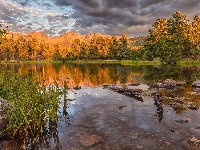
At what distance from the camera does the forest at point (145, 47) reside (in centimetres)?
7706

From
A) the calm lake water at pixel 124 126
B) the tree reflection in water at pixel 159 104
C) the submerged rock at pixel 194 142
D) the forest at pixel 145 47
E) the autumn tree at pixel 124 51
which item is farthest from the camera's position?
the autumn tree at pixel 124 51

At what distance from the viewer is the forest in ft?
253

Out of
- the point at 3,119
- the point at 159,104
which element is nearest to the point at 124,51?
the point at 159,104

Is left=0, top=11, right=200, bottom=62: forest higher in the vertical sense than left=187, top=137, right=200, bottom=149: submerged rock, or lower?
higher

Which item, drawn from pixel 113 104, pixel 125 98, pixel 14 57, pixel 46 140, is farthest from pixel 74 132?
pixel 14 57

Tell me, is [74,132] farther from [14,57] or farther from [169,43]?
[14,57]

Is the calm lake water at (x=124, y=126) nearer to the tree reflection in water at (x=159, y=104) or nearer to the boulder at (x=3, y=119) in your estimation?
the tree reflection in water at (x=159, y=104)

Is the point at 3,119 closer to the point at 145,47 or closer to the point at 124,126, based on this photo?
the point at 124,126

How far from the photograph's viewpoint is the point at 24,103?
1079cm

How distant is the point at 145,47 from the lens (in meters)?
94.1

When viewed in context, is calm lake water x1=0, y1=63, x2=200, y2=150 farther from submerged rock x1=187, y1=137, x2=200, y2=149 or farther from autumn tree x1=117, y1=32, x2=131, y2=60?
autumn tree x1=117, y1=32, x2=131, y2=60

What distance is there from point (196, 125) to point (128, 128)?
4296mm

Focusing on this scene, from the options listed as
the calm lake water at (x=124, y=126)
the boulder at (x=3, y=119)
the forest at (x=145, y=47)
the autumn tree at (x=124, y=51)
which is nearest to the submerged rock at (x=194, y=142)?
the calm lake water at (x=124, y=126)

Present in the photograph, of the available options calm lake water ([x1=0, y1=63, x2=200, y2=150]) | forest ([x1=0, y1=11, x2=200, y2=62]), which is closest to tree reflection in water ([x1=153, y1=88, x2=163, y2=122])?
calm lake water ([x1=0, y1=63, x2=200, y2=150])
